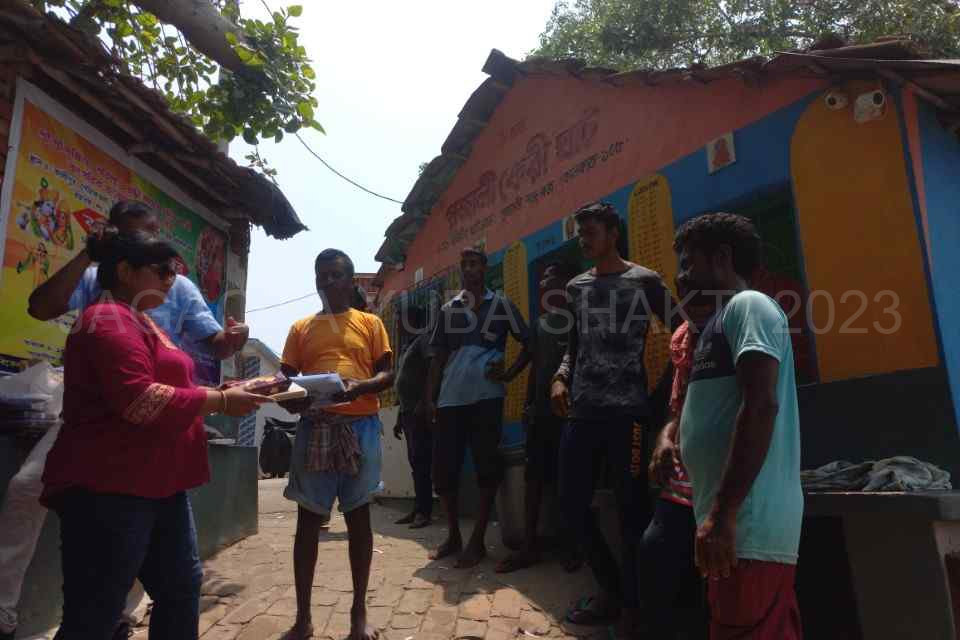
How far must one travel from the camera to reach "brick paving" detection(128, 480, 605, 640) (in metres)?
3.44

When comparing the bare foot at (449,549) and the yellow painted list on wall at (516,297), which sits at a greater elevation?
the yellow painted list on wall at (516,297)

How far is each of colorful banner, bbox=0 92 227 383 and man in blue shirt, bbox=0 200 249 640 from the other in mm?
1048

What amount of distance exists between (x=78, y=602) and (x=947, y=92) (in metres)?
4.40

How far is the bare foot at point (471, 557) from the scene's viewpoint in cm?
437

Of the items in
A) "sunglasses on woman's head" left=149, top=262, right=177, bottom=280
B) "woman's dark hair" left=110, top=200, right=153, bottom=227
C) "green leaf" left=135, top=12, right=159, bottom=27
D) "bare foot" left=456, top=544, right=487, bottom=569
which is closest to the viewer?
"sunglasses on woman's head" left=149, top=262, right=177, bottom=280

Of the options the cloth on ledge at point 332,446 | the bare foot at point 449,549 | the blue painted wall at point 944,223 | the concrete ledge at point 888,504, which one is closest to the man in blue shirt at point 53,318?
the cloth on ledge at point 332,446

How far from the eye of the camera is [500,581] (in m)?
4.09

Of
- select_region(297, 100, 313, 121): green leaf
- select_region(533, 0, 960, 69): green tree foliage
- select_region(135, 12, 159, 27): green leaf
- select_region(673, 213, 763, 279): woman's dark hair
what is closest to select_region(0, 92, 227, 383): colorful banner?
select_region(297, 100, 313, 121): green leaf

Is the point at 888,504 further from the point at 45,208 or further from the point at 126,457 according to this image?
the point at 45,208

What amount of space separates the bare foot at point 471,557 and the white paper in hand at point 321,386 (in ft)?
6.20

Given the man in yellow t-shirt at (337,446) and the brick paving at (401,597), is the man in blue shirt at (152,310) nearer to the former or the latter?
the man in yellow t-shirt at (337,446)

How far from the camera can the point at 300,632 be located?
317 cm

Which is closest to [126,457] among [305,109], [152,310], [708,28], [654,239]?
[152,310]

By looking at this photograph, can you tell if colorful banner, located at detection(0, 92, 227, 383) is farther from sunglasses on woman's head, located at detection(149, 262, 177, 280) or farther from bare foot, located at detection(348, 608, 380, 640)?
bare foot, located at detection(348, 608, 380, 640)
